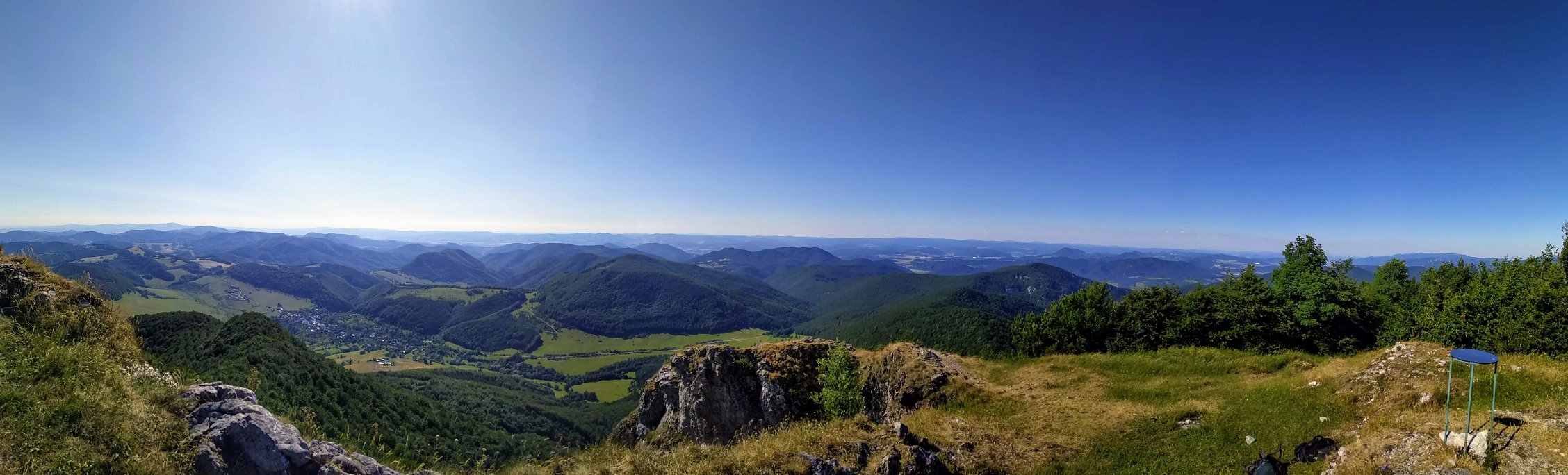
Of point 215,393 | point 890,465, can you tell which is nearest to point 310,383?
point 215,393

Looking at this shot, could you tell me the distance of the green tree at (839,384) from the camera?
2692 centimetres

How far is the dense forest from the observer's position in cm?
2878

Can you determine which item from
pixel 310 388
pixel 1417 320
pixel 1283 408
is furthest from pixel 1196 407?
pixel 310 388

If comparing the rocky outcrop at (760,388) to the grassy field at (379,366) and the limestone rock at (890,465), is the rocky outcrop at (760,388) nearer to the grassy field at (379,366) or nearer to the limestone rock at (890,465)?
the limestone rock at (890,465)

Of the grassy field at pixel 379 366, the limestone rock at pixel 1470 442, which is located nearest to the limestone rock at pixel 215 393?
the limestone rock at pixel 1470 442

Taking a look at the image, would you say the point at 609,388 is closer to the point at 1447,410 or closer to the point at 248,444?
the point at 248,444

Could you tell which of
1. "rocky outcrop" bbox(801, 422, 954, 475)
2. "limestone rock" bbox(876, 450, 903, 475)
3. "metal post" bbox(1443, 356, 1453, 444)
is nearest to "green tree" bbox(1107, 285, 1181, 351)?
"metal post" bbox(1443, 356, 1453, 444)

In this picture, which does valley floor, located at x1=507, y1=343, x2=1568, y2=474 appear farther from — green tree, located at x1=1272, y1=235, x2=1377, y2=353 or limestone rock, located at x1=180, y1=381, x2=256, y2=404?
green tree, located at x1=1272, y1=235, x2=1377, y2=353

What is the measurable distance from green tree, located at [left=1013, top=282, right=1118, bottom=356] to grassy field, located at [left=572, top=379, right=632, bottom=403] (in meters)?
133

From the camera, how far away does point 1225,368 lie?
83.3 feet

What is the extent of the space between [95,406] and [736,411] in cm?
2953

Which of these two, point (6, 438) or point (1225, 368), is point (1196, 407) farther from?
point (6, 438)

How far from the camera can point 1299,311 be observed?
119 feet

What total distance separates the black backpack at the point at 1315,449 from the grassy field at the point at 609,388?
6038 inches
